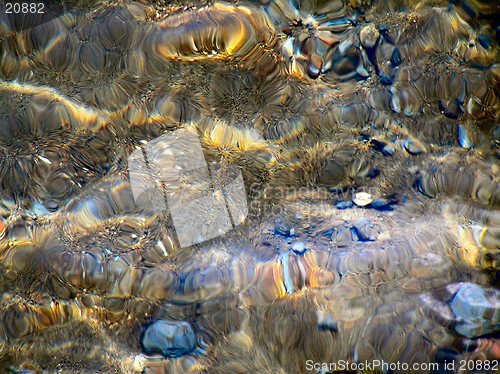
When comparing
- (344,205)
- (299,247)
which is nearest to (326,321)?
(299,247)

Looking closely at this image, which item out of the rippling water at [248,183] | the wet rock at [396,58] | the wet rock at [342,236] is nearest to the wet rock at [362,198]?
the rippling water at [248,183]

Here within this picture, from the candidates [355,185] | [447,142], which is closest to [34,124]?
[355,185]

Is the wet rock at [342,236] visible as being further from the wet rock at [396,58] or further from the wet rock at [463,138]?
the wet rock at [396,58]

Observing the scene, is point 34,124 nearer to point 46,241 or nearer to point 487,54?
point 46,241

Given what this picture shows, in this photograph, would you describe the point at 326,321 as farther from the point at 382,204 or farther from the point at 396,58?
the point at 396,58

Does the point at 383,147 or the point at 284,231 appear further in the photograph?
the point at 383,147

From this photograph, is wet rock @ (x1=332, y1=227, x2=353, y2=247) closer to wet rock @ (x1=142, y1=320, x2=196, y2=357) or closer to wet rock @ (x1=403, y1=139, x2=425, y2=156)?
wet rock @ (x1=403, y1=139, x2=425, y2=156)
